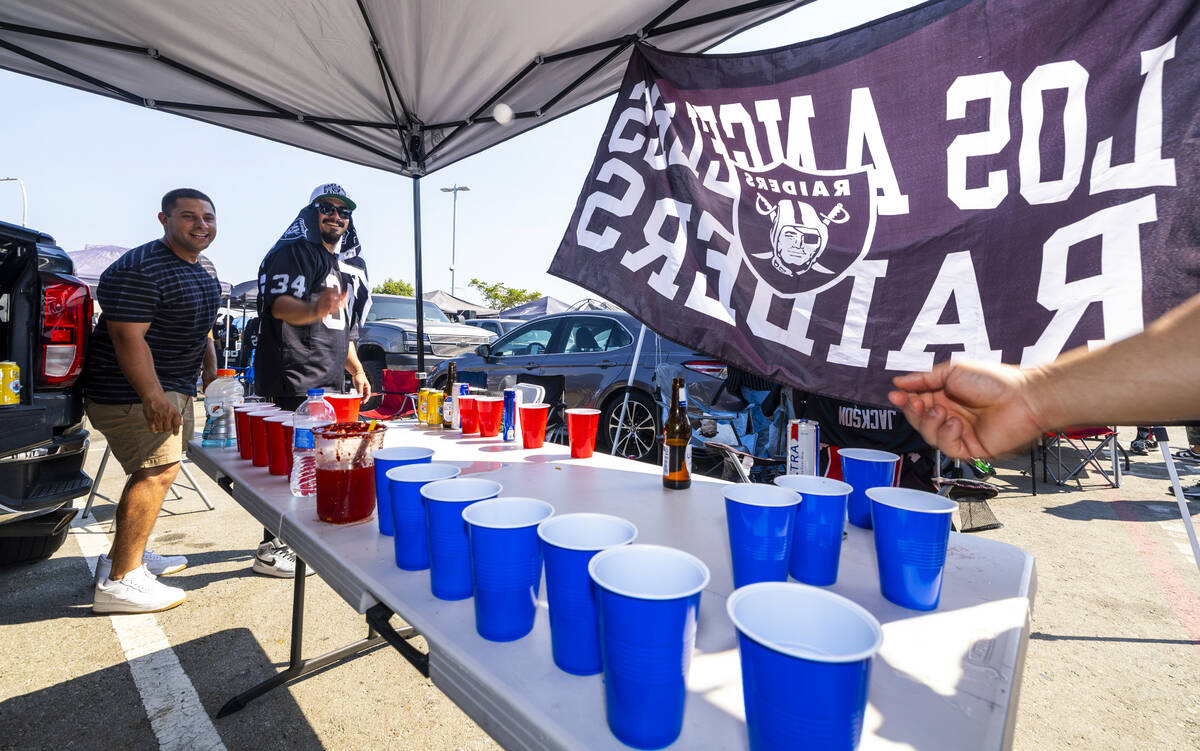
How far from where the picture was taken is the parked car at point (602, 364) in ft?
17.7

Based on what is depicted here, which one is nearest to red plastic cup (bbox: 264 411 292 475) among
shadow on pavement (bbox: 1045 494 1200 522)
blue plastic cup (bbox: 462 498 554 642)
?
blue plastic cup (bbox: 462 498 554 642)

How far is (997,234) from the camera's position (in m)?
1.66

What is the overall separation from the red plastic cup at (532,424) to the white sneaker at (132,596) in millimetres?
2222

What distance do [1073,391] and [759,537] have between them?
534 mm

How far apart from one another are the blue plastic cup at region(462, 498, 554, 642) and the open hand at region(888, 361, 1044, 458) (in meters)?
0.85

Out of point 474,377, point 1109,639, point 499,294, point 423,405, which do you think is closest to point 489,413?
point 423,405

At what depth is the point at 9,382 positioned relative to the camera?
2.20m

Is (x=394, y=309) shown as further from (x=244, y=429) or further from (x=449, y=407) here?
(x=244, y=429)

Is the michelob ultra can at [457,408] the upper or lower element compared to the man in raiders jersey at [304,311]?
lower

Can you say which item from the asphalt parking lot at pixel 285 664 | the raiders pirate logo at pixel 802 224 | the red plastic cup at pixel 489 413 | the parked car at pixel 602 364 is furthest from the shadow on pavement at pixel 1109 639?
the red plastic cup at pixel 489 413

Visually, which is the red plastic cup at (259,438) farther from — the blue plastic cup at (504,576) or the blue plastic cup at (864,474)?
the blue plastic cup at (864,474)

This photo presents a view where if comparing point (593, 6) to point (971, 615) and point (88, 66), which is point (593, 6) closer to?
point (971, 615)

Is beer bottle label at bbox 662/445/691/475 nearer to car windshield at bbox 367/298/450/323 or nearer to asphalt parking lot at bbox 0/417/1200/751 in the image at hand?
asphalt parking lot at bbox 0/417/1200/751

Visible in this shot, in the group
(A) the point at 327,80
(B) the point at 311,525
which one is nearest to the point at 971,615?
(B) the point at 311,525
